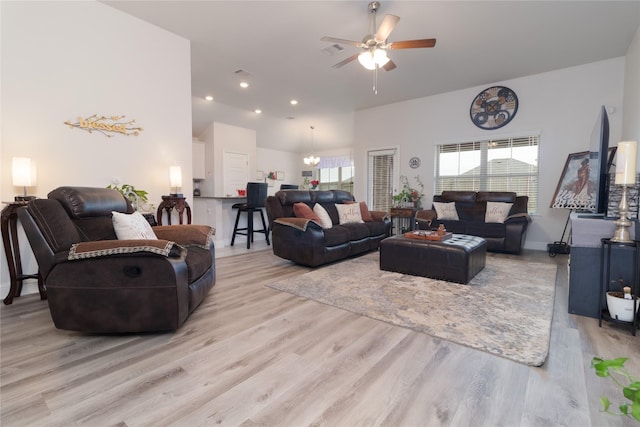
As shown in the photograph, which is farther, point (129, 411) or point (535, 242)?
point (535, 242)

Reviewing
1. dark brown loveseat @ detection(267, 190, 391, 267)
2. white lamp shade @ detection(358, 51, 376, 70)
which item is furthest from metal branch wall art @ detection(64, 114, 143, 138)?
white lamp shade @ detection(358, 51, 376, 70)

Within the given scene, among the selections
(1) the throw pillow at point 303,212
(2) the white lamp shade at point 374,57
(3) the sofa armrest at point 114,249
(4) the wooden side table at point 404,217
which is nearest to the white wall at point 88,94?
(1) the throw pillow at point 303,212

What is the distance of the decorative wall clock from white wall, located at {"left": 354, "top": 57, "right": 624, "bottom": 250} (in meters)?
0.08

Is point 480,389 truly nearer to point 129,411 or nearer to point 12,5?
point 129,411

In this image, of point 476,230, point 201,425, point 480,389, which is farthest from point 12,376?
point 476,230

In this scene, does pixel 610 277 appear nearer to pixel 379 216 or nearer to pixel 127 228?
pixel 379 216

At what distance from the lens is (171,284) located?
1.94 meters

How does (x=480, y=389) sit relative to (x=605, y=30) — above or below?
below

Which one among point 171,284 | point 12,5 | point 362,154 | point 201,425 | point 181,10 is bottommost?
point 201,425

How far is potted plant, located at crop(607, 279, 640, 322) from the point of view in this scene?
2037mm

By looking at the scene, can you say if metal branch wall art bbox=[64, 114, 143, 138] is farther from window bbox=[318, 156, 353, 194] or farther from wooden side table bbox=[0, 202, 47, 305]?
window bbox=[318, 156, 353, 194]

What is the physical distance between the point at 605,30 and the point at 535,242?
10.2ft

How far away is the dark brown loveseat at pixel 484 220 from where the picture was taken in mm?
4527

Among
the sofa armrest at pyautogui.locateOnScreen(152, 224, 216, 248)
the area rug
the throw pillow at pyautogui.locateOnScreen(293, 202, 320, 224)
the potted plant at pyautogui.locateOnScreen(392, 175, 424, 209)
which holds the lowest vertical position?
the area rug
